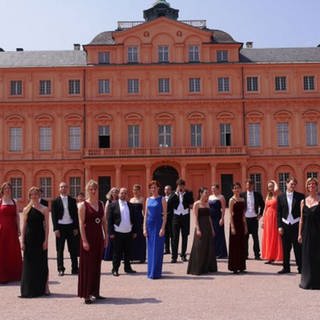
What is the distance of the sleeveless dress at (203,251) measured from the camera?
34.2 ft

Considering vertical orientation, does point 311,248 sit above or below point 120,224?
below

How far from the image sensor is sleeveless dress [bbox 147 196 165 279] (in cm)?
997

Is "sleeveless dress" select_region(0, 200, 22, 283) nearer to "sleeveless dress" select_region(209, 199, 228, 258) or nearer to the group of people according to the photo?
the group of people

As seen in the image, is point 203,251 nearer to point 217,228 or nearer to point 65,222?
point 217,228

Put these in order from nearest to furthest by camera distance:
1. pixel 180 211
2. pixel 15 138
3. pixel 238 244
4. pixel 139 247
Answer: pixel 238 244, pixel 139 247, pixel 180 211, pixel 15 138

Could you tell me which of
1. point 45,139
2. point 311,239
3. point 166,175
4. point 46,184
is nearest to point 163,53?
point 166,175

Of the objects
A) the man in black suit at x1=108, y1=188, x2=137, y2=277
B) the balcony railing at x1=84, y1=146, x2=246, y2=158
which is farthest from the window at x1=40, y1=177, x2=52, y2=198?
the man in black suit at x1=108, y1=188, x2=137, y2=277

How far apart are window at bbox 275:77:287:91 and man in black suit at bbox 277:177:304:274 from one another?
103 ft

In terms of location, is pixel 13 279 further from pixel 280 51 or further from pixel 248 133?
pixel 280 51

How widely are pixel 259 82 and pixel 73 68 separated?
14239mm

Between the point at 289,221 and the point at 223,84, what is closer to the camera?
the point at 289,221

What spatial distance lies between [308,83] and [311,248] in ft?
112

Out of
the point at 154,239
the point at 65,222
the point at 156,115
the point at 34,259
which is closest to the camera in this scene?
the point at 34,259

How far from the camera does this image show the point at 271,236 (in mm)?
12227
